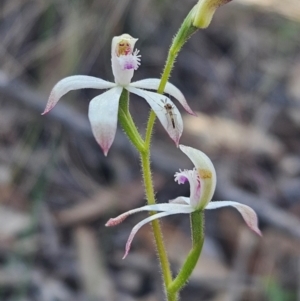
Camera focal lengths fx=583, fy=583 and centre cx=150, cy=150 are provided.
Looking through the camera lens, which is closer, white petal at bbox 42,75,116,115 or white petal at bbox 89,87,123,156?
white petal at bbox 89,87,123,156

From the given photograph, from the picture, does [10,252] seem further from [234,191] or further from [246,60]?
[246,60]

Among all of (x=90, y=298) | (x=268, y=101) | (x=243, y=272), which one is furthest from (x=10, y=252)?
(x=268, y=101)

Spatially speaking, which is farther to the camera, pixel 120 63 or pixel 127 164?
pixel 127 164

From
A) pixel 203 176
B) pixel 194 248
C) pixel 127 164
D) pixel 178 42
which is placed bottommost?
pixel 127 164

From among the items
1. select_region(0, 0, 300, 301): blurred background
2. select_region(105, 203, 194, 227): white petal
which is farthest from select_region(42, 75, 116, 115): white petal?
select_region(0, 0, 300, 301): blurred background

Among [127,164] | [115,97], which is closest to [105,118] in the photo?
[115,97]

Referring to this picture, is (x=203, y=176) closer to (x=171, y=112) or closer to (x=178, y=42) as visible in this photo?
(x=171, y=112)

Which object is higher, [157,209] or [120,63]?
[120,63]

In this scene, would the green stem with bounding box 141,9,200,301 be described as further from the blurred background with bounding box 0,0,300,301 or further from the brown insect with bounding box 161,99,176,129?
the blurred background with bounding box 0,0,300,301
